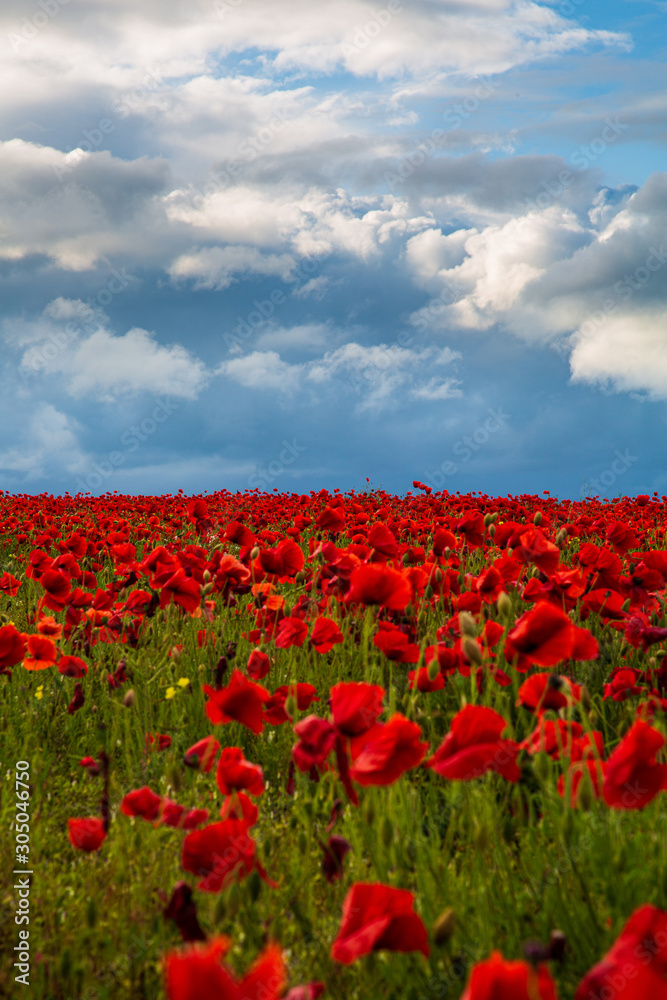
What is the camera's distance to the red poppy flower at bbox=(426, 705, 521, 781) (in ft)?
4.30

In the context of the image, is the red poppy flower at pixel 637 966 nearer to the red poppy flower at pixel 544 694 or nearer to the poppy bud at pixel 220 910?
the poppy bud at pixel 220 910

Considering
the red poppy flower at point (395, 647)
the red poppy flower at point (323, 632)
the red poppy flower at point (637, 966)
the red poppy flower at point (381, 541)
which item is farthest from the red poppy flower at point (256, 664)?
the red poppy flower at point (637, 966)

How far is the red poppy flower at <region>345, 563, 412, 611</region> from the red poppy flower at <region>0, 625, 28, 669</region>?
119 cm

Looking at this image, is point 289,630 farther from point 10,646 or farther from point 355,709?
point 355,709

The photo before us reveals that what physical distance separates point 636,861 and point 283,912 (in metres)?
0.89

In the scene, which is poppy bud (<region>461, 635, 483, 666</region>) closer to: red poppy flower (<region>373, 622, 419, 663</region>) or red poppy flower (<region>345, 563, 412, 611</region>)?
red poppy flower (<region>345, 563, 412, 611</region>)

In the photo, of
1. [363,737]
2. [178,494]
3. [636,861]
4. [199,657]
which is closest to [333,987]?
[363,737]

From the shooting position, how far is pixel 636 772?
4.20 ft

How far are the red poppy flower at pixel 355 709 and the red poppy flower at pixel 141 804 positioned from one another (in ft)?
1.88

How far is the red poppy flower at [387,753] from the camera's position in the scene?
1344mm

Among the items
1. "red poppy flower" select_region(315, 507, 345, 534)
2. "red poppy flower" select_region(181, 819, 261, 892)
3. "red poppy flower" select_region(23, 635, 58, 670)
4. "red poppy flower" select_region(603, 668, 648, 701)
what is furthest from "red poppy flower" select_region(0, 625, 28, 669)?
"red poppy flower" select_region(603, 668, 648, 701)

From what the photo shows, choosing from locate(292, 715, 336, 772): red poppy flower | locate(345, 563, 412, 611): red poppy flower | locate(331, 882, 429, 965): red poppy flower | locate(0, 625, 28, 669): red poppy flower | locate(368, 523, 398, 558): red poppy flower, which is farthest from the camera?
locate(368, 523, 398, 558): red poppy flower

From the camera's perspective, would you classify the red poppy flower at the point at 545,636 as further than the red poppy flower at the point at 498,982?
Yes

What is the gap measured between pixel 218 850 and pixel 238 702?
1.25ft
